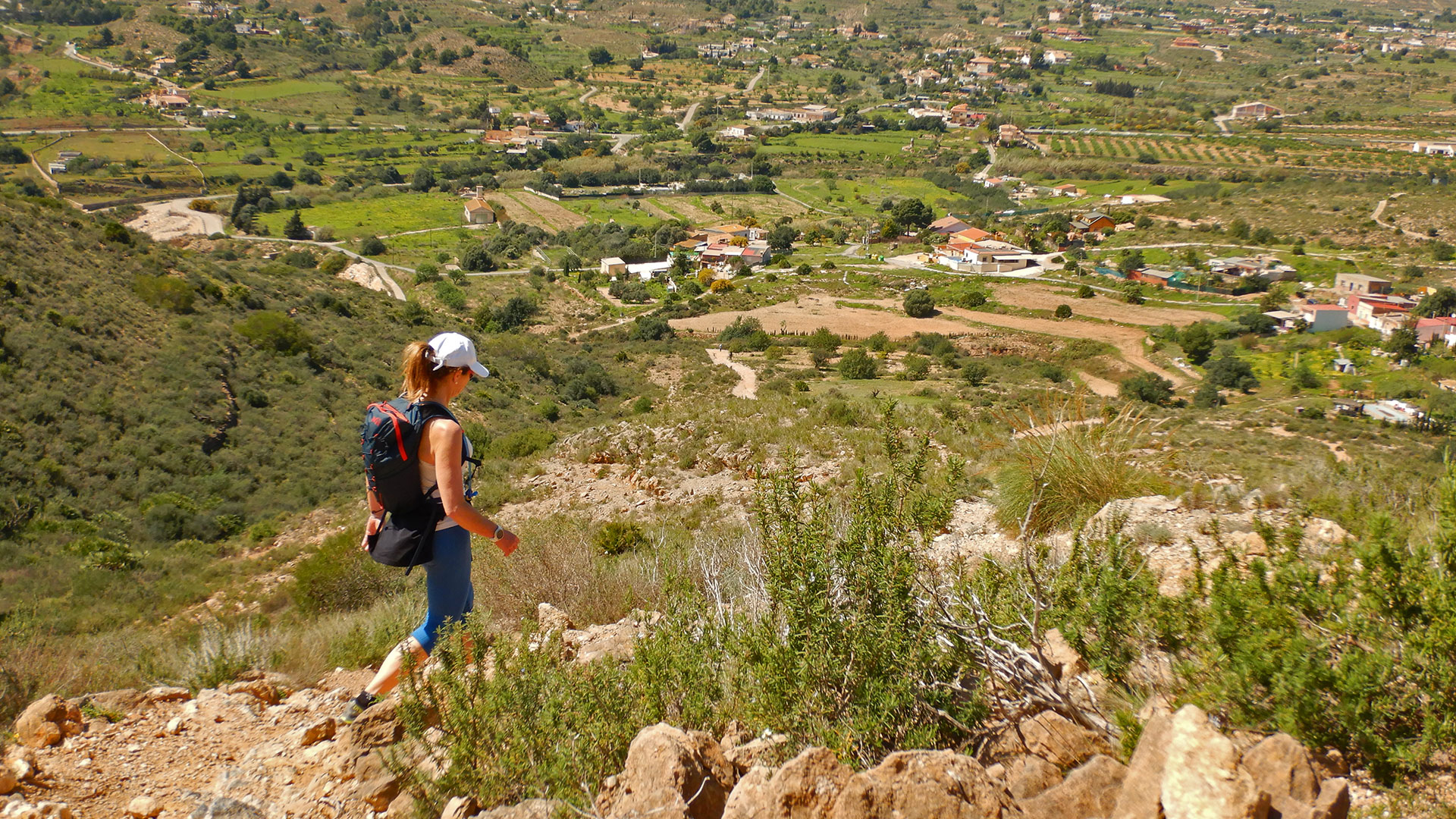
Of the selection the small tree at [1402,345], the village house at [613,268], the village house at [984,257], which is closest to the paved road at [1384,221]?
the village house at [984,257]

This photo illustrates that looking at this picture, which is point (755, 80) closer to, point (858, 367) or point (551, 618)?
point (858, 367)

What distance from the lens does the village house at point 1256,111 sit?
297 feet

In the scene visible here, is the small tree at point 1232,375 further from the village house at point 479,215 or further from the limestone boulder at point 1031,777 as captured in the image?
the village house at point 479,215

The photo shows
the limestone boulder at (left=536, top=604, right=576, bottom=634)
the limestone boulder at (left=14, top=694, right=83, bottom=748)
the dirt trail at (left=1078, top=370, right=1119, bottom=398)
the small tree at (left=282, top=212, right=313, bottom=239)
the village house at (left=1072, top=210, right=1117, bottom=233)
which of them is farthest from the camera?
the village house at (left=1072, top=210, right=1117, bottom=233)

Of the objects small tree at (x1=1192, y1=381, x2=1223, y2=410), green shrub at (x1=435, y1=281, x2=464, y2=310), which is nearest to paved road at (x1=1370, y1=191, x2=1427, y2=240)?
small tree at (x1=1192, y1=381, x2=1223, y2=410)

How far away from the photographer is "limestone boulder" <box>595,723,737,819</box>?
183 centimetres

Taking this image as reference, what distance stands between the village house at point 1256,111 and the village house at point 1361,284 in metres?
63.9

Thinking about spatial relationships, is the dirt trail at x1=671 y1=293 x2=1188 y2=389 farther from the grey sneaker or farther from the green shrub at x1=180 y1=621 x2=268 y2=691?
the grey sneaker

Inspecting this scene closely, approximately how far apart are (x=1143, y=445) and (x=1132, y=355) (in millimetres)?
27803

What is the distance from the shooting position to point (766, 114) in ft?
331

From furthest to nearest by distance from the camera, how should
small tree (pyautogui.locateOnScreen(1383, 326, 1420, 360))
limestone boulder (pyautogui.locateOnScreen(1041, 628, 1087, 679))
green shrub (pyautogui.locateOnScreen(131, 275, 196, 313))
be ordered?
small tree (pyautogui.locateOnScreen(1383, 326, 1420, 360)) < green shrub (pyautogui.locateOnScreen(131, 275, 196, 313)) < limestone boulder (pyautogui.locateOnScreen(1041, 628, 1087, 679))

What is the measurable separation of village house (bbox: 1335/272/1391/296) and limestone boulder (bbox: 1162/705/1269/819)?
45.4 metres

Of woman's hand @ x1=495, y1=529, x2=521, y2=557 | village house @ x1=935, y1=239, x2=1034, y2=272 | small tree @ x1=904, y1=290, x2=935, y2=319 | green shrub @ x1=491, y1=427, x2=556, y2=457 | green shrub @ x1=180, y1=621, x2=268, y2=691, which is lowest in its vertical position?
village house @ x1=935, y1=239, x2=1034, y2=272

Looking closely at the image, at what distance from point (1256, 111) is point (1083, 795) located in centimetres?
11423
